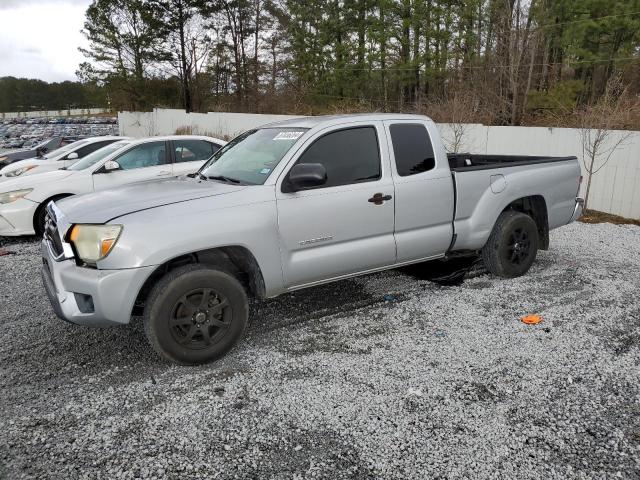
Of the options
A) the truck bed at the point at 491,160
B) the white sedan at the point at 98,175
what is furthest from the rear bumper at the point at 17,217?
the truck bed at the point at 491,160

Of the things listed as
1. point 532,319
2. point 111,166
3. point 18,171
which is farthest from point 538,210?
point 18,171

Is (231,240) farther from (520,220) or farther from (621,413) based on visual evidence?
(520,220)

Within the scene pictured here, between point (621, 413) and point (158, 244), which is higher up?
point (158, 244)

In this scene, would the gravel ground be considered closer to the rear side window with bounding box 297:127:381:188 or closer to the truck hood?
the truck hood

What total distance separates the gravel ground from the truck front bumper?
502 mm

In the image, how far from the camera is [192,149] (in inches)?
358

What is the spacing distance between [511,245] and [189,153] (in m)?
5.74

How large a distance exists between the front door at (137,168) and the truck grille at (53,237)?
4.26m

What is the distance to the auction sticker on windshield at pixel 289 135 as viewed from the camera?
14.7 ft

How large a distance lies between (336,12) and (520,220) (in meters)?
33.2

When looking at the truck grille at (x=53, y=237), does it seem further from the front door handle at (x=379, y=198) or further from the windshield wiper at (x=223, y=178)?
the front door handle at (x=379, y=198)

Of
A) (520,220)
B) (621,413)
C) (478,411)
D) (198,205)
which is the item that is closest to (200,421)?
(198,205)

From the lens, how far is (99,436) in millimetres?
3094

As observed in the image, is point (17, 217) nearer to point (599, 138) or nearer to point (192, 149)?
point (192, 149)
